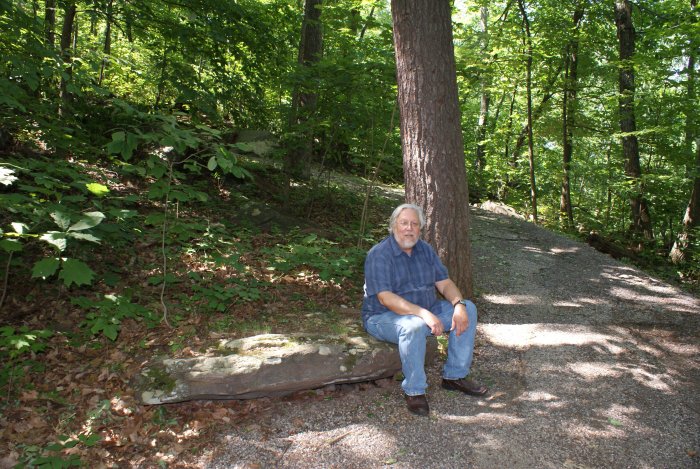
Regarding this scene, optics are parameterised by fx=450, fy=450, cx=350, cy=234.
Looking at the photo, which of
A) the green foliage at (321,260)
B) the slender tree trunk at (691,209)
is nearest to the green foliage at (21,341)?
the green foliage at (321,260)

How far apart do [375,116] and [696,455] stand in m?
5.17

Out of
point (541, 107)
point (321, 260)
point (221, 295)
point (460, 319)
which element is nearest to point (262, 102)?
point (321, 260)

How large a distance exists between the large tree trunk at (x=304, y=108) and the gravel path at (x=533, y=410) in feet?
12.1

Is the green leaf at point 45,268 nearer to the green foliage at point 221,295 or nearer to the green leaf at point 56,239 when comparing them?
the green leaf at point 56,239

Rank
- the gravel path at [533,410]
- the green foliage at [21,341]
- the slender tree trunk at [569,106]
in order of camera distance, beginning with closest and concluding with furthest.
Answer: the gravel path at [533,410]
the green foliage at [21,341]
the slender tree trunk at [569,106]

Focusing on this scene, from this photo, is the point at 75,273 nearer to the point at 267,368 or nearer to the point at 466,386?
the point at 267,368

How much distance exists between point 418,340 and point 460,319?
42 centimetres

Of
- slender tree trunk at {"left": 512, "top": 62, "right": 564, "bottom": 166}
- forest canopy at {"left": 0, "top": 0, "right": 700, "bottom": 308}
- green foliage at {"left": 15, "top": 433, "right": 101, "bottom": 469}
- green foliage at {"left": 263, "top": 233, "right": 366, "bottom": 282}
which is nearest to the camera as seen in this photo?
green foliage at {"left": 15, "top": 433, "right": 101, "bottom": 469}

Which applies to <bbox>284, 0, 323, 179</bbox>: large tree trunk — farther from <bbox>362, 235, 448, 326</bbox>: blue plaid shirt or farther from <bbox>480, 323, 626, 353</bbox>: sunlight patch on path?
<bbox>480, 323, 626, 353</bbox>: sunlight patch on path

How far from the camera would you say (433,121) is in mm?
4391

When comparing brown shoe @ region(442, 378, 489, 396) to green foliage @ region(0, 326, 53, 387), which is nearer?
green foliage @ region(0, 326, 53, 387)

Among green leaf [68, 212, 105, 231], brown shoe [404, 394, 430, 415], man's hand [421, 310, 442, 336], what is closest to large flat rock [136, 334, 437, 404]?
brown shoe [404, 394, 430, 415]

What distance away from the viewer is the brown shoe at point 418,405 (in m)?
3.18

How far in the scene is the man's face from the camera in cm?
351
